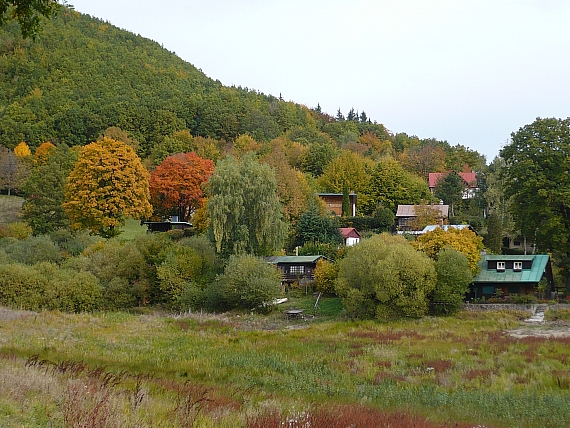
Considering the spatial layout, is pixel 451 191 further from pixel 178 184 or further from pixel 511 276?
pixel 178 184

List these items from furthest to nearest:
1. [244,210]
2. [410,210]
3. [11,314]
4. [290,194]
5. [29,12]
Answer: [410,210] → [290,194] → [244,210] → [11,314] → [29,12]

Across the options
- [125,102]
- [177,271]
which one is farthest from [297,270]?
[125,102]

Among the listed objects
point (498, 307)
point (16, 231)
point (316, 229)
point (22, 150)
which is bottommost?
point (498, 307)

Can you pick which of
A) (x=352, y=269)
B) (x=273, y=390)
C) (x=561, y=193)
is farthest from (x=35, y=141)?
(x=273, y=390)

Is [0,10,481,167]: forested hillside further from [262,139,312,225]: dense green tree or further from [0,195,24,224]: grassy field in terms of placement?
[262,139,312,225]: dense green tree

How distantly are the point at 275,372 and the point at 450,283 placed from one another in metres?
19.9

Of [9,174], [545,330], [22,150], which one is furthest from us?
[22,150]

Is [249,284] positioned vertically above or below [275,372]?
above

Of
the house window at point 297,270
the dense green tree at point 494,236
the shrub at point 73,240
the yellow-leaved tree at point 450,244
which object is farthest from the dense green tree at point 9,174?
the dense green tree at point 494,236

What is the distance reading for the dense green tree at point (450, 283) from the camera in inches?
1491

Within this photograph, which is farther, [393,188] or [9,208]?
[393,188]

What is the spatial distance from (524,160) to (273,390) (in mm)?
34386

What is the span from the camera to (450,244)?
4128 cm

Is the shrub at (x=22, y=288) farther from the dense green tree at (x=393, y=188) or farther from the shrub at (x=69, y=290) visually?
the dense green tree at (x=393, y=188)
